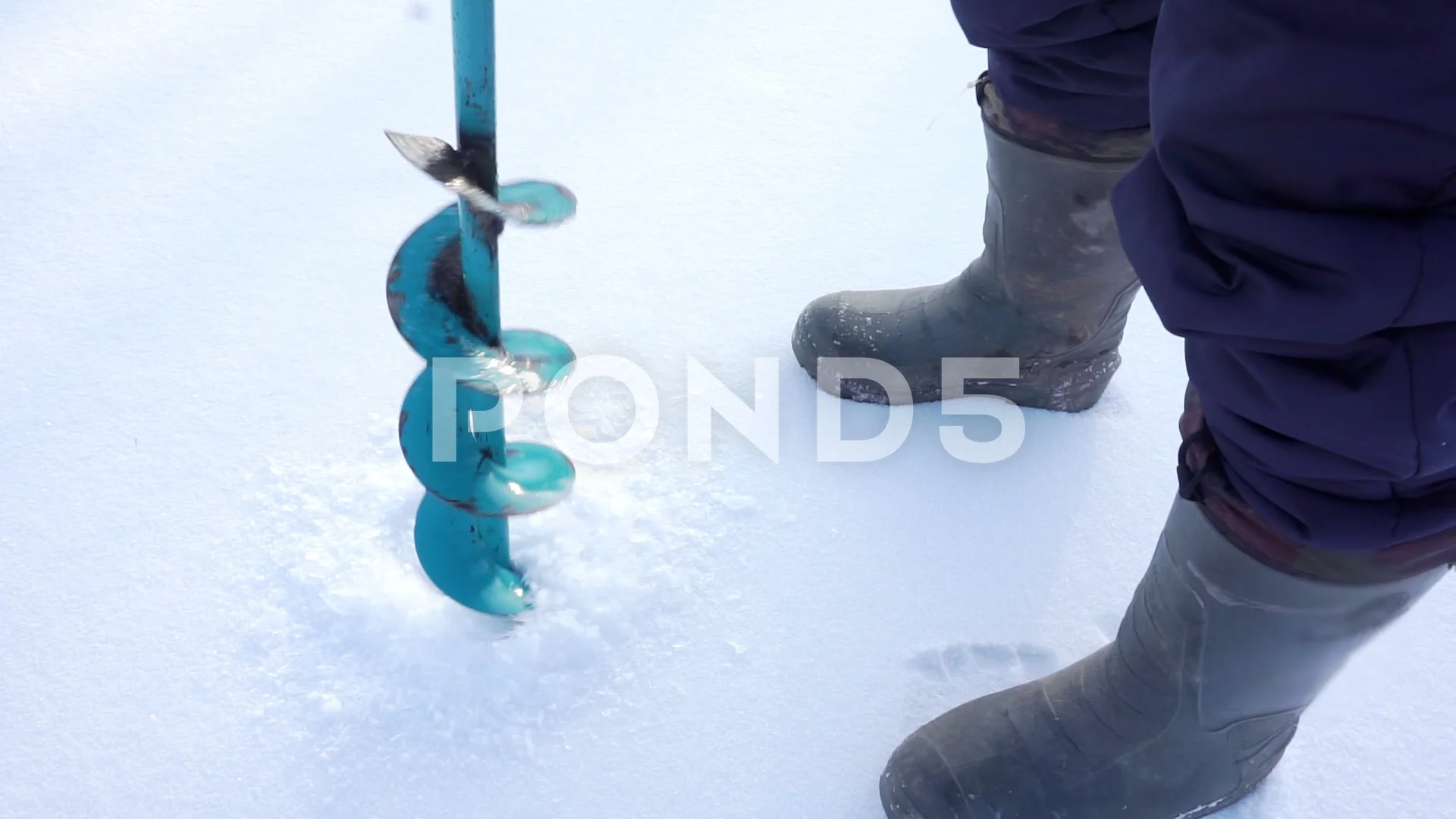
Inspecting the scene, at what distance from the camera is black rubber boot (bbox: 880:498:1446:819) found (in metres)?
0.89

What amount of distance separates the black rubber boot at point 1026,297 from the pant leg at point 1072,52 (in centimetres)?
2

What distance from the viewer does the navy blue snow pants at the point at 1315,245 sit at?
64 cm

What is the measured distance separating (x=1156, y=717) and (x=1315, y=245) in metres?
0.46

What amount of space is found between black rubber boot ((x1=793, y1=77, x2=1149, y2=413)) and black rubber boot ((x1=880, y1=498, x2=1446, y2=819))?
16.3 inches

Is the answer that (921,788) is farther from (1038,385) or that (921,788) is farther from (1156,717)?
(1038,385)

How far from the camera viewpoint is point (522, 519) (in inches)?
47.1

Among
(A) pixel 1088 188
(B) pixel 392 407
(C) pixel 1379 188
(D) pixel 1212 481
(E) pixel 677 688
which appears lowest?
(E) pixel 677 688

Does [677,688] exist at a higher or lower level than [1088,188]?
lower

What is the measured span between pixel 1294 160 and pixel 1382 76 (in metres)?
0.07

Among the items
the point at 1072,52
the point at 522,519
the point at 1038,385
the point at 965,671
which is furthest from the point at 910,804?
the point at 1072,52

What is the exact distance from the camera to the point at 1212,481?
0.86 meters

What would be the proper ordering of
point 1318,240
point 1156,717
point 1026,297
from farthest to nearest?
point 1026,297 < point 1156,717 < point 1318,240

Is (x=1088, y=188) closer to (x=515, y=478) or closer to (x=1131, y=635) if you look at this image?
(x=1131, y=635)

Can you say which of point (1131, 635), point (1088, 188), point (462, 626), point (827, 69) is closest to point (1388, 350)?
point (1131, 635)
